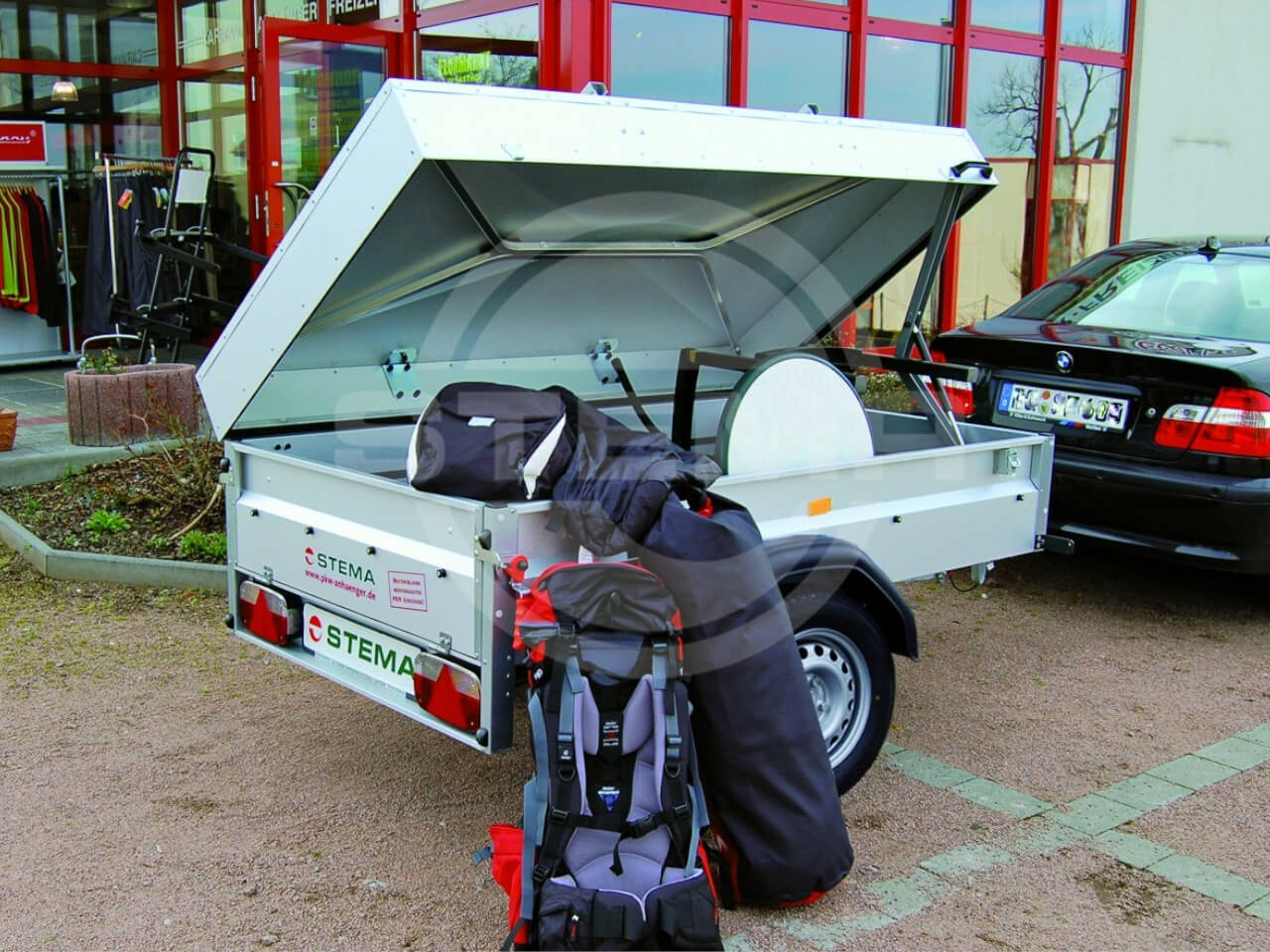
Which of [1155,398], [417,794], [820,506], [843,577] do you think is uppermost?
[1155,398]

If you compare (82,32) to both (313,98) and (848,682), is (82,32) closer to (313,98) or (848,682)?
(313,98)

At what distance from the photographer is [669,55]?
28.2 feet

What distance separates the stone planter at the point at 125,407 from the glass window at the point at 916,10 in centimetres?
583

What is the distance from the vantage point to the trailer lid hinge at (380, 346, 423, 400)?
4.34 metres

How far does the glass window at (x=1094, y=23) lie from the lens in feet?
37.9

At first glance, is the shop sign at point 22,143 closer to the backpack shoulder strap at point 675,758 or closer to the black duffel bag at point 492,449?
the black duffel bag at point 492,449

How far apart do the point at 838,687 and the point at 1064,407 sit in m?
2.44

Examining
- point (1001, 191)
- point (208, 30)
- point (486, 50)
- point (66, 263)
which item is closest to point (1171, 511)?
point (486, 50)

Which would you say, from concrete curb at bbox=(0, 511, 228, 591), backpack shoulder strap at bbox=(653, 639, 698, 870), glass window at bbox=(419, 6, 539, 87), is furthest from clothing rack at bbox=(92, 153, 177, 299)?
backpack shoulder strap at bbox=(653, 639, 698, 870)

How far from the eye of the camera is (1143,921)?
3.28 meters

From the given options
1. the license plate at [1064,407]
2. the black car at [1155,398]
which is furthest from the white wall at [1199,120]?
the license plate at [1064,407]

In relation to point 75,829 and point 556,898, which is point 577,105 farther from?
point 75,829

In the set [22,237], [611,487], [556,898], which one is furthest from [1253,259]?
[22,237]

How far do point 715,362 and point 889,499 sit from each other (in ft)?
3.14
